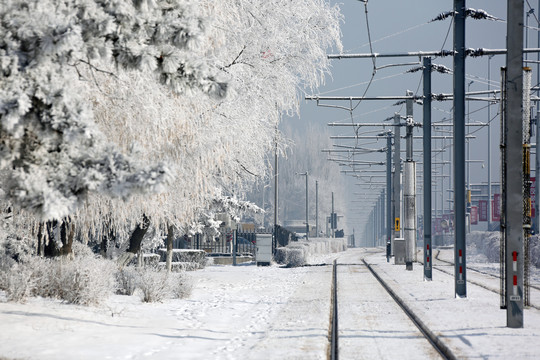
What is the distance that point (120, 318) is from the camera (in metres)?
13.9

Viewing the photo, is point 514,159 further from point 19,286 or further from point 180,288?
point 180,288

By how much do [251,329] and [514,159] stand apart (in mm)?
5338

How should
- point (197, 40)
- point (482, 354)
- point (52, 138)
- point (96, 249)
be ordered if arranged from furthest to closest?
point (96, 249) → point (482, 354) → point (197, 40) → point (52, 138)

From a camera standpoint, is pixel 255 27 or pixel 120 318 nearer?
pixel 120 318

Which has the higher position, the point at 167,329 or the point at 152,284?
the point at 152,284

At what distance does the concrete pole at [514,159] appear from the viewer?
12727mm

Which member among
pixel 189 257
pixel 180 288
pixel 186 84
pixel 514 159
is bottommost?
pixel 189 257

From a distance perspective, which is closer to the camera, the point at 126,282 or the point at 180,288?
the point at 126,282

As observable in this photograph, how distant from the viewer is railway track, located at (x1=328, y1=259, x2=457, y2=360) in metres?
10.5

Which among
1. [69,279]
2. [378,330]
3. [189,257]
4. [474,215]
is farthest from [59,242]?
[474,215]

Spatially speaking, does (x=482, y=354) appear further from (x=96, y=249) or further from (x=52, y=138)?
(x=96, y=249)

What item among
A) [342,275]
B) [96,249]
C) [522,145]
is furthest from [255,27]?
[96,249]

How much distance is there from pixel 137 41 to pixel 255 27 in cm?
827

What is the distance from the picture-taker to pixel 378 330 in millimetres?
12797
